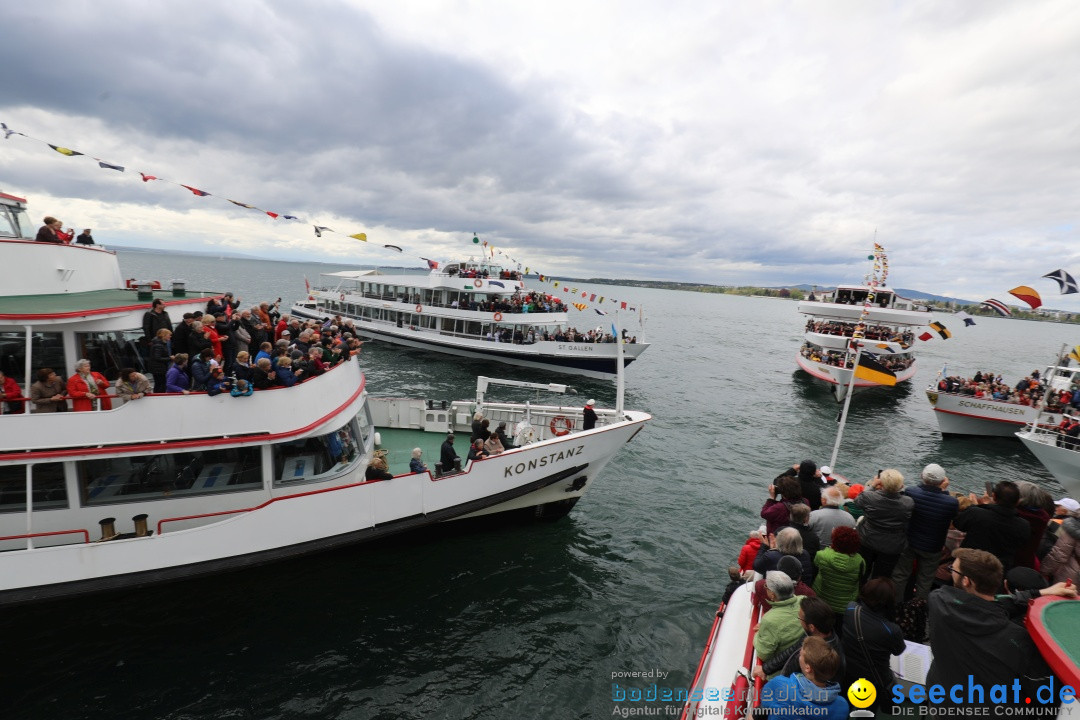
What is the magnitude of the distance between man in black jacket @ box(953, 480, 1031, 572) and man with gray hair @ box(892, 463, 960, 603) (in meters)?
0.23

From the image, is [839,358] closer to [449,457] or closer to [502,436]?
[502,436]

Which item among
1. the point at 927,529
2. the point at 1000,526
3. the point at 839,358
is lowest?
the point at 839,358

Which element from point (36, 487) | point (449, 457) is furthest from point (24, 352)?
point (449, 457)

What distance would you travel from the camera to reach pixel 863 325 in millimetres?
33469

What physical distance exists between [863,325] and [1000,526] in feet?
111

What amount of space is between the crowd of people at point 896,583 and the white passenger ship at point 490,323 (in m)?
22.8

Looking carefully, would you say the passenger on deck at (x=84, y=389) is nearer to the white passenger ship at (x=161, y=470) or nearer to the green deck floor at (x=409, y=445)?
the white passenger ship at (x=161, y=470)

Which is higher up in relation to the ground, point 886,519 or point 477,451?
point 886,519

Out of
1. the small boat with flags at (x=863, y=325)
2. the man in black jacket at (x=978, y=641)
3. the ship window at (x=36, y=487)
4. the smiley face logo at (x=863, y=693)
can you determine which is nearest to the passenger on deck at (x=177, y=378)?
the ship window at (x=36, y=487)

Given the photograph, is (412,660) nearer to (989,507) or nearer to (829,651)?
(829,651)

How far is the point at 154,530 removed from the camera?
755 cm

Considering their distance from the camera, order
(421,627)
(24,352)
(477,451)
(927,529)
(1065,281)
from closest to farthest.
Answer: (927,529) < (24,352) < (421,627) < (477,451) < (1065,281)

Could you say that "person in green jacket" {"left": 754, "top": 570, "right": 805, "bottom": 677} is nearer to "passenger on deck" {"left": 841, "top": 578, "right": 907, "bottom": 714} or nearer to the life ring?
"passenger on deck" {"left": 841, "top": 578, "right": 907, "bottom": 714}

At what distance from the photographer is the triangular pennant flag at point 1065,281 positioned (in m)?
11.6
